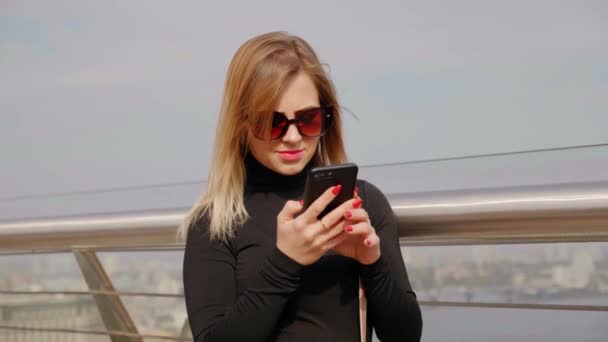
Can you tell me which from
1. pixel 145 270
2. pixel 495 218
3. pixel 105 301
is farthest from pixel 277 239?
pixel 105 301

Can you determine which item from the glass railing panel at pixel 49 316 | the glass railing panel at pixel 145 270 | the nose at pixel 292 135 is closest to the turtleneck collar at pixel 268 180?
the nose at pixel 292 135

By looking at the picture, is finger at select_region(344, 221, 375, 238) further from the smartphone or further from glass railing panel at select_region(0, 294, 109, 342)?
glass railing panel at select_region(0, 294, 109, 342)

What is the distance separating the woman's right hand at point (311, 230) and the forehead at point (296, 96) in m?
0.23

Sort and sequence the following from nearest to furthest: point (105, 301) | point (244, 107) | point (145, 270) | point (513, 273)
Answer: point (244, 107), point (513, 273), point (145, 270), point (105, 301)

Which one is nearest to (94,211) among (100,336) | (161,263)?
(161,263)

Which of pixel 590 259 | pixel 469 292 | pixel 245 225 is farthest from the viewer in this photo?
pixel 469 292

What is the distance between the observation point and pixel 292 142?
6.20 feet

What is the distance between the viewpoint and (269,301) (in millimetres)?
1775

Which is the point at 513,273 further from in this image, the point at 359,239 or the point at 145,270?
the point at 145,270

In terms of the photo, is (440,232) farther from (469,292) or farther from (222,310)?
(222,310)

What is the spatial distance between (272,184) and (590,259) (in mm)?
660

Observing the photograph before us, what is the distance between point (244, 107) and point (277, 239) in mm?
283

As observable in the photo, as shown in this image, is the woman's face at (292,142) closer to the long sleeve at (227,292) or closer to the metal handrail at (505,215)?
the long sleeve at (227,292)

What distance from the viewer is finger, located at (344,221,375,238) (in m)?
1.72
